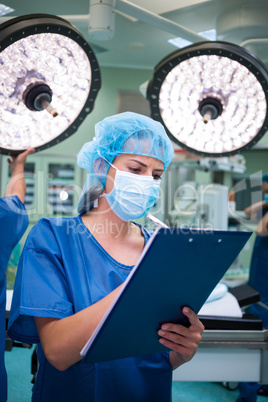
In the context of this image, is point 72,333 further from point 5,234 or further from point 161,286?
point 5,234

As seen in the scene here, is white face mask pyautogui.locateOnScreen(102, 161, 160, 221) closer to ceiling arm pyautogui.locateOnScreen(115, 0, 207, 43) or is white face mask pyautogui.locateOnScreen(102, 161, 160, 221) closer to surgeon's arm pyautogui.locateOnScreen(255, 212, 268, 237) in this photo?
ceiling arm pyautogui.locateOnScreen(115, 0, 207, 43)

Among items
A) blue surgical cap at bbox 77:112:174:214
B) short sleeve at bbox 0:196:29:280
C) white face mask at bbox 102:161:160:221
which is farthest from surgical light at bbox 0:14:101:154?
short sleeve at bbox 0:196:29:280

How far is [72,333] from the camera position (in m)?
0.85

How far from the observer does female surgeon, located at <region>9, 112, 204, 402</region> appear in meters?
0.90

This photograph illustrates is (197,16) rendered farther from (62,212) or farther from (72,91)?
(62,212)

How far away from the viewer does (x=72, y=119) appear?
1.23 meters

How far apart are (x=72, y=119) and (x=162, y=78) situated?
305mm

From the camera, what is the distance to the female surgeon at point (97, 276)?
90cm

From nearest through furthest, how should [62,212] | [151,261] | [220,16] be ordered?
[151,261] → [220,16] → [62,212]

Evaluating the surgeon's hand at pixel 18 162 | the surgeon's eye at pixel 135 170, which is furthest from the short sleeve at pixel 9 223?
the surgeon's eye at pixel 135 170

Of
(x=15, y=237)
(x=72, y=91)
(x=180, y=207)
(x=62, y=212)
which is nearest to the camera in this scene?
(x=72, y=91)

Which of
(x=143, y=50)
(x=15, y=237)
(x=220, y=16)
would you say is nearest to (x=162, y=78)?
(x=15, y=237)

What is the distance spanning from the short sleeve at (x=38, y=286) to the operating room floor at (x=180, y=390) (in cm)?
173

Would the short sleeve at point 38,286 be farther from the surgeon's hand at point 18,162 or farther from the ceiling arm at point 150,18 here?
the ceiling arm at point 150,18
